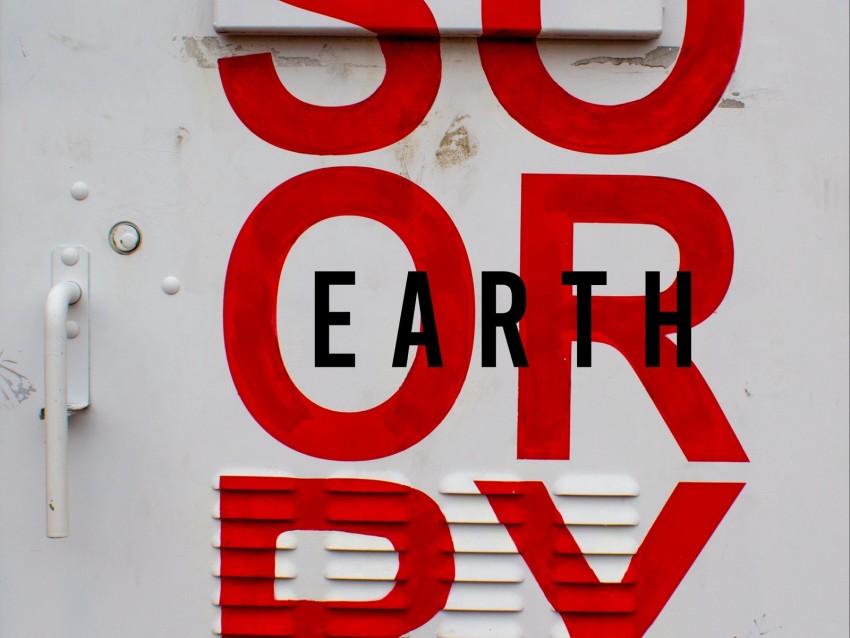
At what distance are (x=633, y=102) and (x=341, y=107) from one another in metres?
0.41

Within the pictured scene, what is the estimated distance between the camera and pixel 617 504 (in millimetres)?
1076

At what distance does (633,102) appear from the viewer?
1074 millimetres

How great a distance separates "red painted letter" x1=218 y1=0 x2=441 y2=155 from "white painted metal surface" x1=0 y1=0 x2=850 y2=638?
0.05 ft

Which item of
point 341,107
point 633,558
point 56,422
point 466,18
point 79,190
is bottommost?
point 633,558

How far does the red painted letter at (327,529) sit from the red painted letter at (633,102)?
1.80ft

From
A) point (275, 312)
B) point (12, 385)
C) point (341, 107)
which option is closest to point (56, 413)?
point (12, 385)

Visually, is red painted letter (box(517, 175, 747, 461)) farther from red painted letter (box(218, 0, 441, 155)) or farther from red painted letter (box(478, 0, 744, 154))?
red painted letter (box(218, 0, 441, 155))

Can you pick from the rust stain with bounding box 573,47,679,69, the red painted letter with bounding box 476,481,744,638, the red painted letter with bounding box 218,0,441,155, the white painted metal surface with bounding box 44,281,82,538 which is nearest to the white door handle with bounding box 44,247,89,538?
the white painted metal surface with bounding box 44,281,82,538

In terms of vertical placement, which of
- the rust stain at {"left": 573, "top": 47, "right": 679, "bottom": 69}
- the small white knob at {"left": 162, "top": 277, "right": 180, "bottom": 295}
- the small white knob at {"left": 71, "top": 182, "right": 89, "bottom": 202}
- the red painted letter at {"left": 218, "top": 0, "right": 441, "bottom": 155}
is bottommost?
the small white knob at {"left": 162, "top": 277, "right": 180, "bottom": 295}

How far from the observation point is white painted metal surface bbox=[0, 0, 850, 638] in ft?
3.50

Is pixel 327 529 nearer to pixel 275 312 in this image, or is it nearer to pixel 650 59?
pixel 275 312

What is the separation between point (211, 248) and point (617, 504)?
67 cm

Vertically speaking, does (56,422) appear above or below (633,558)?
above

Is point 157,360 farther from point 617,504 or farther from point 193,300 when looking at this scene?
point 617,504
